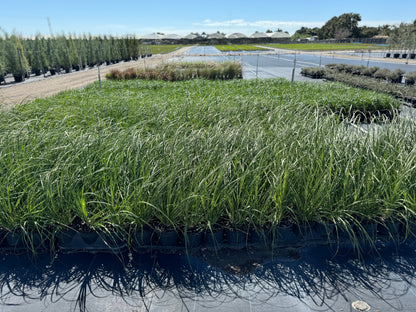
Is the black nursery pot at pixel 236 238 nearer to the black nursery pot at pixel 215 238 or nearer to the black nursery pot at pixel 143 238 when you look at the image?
the black nursery pot at pixel 215 238

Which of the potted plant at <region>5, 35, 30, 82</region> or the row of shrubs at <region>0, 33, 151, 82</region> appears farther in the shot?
the row of shrubs at <region>0, 33, 151, 82</region>

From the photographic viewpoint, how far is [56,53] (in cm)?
1858

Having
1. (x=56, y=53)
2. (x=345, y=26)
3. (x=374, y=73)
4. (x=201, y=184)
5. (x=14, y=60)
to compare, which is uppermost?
(x=345, y=26)

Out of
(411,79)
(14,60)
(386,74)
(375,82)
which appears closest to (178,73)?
(375,82)

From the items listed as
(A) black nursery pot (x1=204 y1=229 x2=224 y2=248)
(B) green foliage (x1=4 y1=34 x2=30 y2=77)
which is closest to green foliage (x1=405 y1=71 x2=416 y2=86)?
(A) black nursery pot (x1=204 y1=229 x2=224 y2=248)

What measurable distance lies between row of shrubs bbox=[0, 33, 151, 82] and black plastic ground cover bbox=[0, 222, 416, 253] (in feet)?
47.9

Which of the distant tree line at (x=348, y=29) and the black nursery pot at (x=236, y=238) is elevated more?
the distant tree line at (x=348, y=29)

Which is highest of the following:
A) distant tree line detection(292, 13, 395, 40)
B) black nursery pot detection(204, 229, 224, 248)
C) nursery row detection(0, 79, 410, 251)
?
distant tree line detection(292, 13, 395, 40)

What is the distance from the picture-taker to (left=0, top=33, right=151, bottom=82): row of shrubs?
1452 cm

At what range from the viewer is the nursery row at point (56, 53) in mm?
14516

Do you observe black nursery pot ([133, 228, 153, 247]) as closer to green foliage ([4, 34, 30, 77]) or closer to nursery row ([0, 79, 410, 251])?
nursery row ([0, 79, 410, 251])

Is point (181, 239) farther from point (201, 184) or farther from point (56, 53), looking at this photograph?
point (56, 53)

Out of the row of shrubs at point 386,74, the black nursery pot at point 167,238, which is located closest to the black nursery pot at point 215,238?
the black nursery pot at point 167,238

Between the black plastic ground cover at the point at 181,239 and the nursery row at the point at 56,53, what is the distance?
14.5 metres
